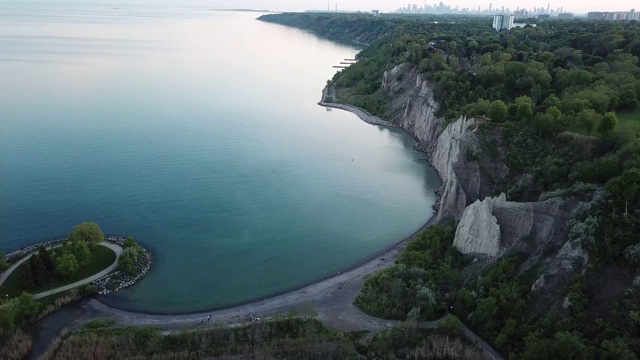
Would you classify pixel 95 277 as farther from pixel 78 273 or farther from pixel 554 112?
pixel 554 112

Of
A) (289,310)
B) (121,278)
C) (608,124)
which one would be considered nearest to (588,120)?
(608,124)

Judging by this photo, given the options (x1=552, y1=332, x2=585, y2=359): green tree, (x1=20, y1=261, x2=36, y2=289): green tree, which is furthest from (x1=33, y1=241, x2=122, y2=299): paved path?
(x1=552, y1=332, x2=585, y2=359): green tree

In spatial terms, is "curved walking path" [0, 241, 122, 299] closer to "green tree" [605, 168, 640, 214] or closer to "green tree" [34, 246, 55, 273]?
"green tree" [34, 246, 55, 273]

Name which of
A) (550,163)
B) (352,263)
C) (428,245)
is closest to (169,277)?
(352,263)

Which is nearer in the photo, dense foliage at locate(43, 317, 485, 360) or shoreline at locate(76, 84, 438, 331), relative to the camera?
dense foliage at locate(43, 317, 485, 360)

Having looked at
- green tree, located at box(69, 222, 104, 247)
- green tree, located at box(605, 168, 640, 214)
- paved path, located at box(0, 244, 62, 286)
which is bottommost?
paved path, located at box(0, 244, 62, 286)

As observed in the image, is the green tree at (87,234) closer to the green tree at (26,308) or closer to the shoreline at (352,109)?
the green tree at (26,308)

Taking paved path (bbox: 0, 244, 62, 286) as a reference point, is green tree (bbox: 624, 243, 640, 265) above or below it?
above
